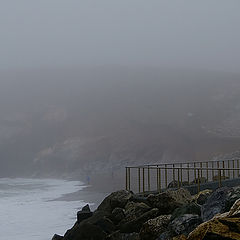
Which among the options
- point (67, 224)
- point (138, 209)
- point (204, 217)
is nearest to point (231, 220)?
point (204, 217)

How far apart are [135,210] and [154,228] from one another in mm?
2969

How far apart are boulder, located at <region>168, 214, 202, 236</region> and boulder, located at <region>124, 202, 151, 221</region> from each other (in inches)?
143

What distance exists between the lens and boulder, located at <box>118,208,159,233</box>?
11.4 m

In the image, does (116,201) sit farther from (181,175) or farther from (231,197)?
(231,197)

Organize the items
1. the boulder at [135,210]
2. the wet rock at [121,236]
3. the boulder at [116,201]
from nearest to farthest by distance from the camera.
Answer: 1. the wet rock at [121,236]
2. the boulder at [135,210]
3. the boulder at [116,201]

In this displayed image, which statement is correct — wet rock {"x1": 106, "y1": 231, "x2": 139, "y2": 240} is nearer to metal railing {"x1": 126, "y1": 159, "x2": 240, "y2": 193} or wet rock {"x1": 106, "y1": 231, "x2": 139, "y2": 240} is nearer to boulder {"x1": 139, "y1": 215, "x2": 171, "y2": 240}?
boulder {"x1": 139, "y1": 215, "x2": 171, "y2": 240}

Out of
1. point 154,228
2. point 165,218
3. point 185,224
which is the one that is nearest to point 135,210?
point 165,218

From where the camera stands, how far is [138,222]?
1145 centimetres

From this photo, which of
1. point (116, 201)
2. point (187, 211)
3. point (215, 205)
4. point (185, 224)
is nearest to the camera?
point (185, 224)

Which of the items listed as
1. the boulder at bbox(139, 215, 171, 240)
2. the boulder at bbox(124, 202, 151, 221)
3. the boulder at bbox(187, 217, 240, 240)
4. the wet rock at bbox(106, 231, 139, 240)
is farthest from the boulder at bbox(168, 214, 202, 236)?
the boulder at bbox(124, 202, 151, 221)

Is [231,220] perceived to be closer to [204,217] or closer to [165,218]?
[204,217]

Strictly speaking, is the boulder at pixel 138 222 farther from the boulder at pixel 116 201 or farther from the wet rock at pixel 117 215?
the boulder at pixel 116 201

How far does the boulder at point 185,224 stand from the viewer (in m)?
8.17

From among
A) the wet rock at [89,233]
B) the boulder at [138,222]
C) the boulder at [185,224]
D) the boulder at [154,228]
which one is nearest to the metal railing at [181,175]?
the boulder at [138,222]
